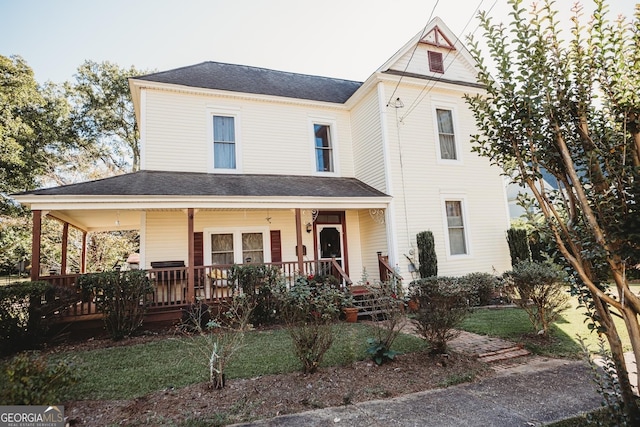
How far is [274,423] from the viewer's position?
347 centimetres

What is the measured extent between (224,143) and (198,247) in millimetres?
3520

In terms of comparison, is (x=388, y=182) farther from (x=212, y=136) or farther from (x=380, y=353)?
(x=380, y=353)

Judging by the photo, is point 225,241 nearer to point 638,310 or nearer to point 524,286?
point 524,286

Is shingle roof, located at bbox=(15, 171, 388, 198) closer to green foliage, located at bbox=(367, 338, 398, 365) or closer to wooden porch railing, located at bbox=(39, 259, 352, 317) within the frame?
wooden porch railing, located at bbox=(39, 259, 352, 317)

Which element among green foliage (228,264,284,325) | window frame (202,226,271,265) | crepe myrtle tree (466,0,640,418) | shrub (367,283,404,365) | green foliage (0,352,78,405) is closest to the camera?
crepe myrtle tree (466,0,640,418)

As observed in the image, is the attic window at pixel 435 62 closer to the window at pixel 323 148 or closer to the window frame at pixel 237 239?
the window at pixel 323 148

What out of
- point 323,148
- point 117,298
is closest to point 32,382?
point 117,298

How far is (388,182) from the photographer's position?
35.0 ft

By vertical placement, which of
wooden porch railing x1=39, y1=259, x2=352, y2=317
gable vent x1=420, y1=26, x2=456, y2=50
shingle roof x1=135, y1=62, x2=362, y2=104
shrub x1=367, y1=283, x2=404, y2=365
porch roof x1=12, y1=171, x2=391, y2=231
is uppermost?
gable vent x1=420, y1=26, x2=456, y2=50

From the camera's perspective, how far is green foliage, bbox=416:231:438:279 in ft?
33.7

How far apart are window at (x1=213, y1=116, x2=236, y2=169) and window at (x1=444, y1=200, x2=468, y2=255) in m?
7.50

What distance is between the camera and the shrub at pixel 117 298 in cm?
714

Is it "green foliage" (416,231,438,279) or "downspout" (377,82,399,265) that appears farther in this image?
"downspout" (377,82,399,265)

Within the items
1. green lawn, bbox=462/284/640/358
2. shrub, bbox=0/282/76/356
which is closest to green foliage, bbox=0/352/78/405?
shrub, bbox=0/282/76/356
